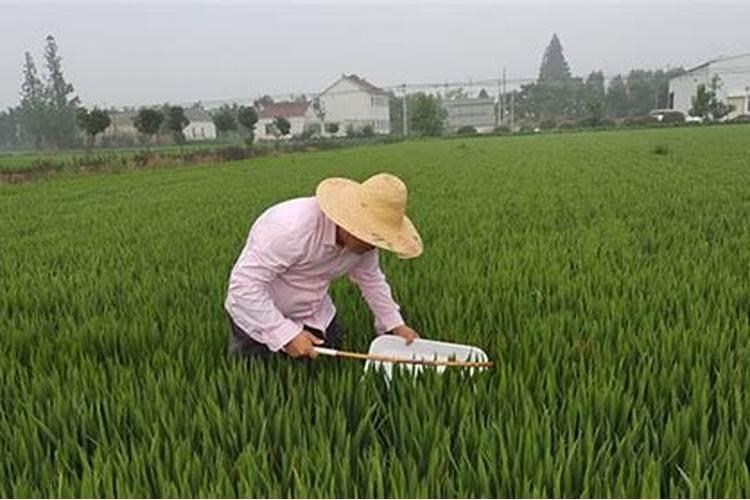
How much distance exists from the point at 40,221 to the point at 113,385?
273 inches

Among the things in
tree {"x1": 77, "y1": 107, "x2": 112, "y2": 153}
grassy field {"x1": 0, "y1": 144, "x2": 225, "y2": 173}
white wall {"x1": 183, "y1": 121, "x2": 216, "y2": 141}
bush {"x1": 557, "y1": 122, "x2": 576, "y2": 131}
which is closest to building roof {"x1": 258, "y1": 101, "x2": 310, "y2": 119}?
white wall {"x1": 183, "y1": 121, "x2": 216, "y2": 141}

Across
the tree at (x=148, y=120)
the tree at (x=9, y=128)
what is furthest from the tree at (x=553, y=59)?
the tree at (x=148, y=120)

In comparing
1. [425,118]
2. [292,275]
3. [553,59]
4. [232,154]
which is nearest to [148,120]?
[232,154]

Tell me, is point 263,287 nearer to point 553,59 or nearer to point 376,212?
point 376,212

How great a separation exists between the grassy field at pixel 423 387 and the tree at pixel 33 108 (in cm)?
5339

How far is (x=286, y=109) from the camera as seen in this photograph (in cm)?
7088

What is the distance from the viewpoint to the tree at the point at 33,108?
51.5 meters

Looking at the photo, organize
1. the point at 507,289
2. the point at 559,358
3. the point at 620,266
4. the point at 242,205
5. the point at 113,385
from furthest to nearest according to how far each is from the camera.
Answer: the point at 242,205 → the point at 620,266 → the point at 507,289 → the point at 559,358 → the point at 113,385

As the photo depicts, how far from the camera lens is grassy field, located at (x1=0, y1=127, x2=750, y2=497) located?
139 centimetres

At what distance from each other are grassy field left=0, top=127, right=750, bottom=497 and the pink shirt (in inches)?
6.5

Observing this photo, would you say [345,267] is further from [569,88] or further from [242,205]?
[569,88]

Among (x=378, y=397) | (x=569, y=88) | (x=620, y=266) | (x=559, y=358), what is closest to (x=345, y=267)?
(x=378, y=397)

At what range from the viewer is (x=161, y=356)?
2.20 metres

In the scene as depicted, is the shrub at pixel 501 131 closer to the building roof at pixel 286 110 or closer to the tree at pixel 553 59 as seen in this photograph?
the building roof at pixel 286 110
